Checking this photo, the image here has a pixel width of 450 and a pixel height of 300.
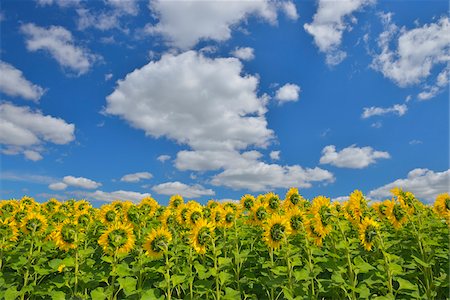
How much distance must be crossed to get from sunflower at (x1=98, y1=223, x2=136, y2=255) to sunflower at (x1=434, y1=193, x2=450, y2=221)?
7629 millimetres

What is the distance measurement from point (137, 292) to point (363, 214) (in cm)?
570

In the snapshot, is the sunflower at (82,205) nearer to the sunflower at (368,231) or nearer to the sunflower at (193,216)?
the sunflower at (193,216)

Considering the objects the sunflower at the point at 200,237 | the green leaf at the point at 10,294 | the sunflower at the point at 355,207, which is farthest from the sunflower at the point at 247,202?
the green leaf at the point at 10,294

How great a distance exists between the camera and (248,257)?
29.0ft

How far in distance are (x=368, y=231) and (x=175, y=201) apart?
6287 mm

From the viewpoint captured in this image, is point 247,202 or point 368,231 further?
point 247,202

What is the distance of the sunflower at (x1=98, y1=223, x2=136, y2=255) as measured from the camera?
7723 millimetres

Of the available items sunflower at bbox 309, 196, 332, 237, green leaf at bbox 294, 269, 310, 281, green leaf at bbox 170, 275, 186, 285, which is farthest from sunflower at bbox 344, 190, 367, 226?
green leaf at bbox 170, 275, 186, 285

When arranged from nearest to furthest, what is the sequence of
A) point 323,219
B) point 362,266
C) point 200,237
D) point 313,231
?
point 362,266, point 200,237, point 323,219, point 313,231

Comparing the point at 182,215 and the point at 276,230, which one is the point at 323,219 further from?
the point at 182,215

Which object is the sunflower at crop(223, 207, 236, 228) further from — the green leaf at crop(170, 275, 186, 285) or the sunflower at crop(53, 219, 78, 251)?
the sunflower at crop(53, 219, 78, 251)

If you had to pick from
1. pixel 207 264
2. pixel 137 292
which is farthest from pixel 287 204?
pixel 137 292

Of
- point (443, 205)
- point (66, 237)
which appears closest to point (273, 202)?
point (443, 205)

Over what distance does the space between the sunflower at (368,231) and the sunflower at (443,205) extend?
310 cm
